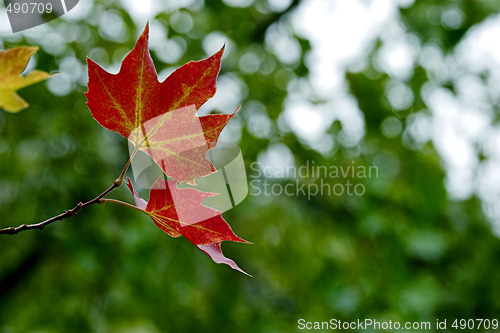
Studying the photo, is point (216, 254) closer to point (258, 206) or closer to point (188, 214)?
point (188, 214)

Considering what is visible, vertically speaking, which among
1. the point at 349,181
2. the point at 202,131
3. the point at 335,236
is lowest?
the point at 335,236

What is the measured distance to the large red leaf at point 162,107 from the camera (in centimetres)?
26

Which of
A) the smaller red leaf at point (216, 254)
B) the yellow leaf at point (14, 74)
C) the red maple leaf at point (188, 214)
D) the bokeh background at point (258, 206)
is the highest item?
the yellow leaf at point (14, 74)

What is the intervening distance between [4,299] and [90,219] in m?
0.43

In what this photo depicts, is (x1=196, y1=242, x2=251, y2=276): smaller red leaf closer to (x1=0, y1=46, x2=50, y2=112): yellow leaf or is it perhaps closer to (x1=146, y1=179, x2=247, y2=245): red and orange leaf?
(x1=146, y1=179, x2=247, y2=245): red and orange leaf

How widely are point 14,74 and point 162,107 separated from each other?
0.34 ft

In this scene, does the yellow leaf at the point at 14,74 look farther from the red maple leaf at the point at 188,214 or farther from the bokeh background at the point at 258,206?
the bokeh background at the point at 258,206

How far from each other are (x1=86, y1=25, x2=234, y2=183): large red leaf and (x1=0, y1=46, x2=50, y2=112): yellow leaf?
0.05m

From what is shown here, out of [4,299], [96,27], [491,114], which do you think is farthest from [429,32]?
[4,299]

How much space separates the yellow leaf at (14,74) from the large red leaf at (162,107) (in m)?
0.05

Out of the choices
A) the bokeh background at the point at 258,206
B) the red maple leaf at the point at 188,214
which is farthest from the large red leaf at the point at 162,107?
the bokeh background at the point at 258,206

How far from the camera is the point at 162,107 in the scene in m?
0.27

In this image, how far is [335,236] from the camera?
1.42 meters

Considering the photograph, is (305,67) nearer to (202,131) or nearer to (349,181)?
(349,181)
